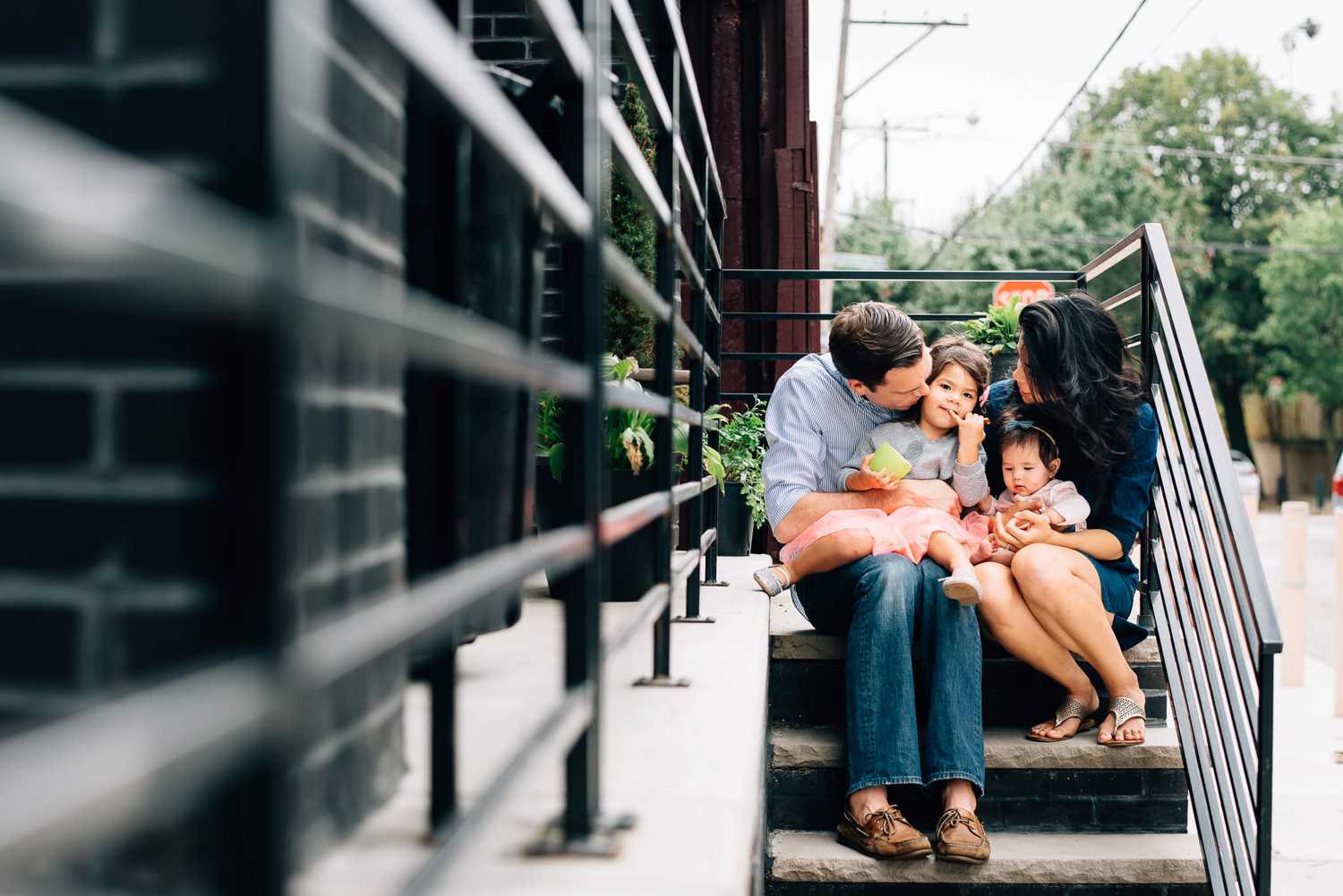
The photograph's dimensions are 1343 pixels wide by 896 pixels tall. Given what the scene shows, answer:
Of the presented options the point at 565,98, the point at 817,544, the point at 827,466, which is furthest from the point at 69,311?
the point at 827,466

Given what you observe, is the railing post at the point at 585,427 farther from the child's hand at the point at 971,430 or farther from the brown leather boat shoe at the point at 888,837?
the child's hand at the point at 971,430

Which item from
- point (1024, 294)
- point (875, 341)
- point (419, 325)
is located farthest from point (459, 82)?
point (1024, 294)

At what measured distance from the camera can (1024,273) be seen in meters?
3.90

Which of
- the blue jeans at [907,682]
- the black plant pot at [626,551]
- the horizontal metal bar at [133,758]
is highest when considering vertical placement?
the horizontal metal bar at [133,758]

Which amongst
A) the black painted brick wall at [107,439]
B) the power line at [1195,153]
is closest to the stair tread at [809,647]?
the black painted brick wall at [107,439]

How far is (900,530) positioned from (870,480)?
0.50ft

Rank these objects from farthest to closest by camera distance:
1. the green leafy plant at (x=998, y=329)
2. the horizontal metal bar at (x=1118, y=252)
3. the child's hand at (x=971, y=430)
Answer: the green leafy plant at (x=998, y=329) < the horizontal metal bar at (x=1118, y=252) < the child's hand at (x=971, y=430)

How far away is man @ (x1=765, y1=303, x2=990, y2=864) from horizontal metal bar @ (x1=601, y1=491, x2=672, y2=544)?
4.01 ft

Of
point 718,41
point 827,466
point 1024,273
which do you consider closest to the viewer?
point 827,466

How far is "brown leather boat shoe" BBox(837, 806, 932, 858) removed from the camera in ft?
8.26

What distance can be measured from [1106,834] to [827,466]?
1106 mm

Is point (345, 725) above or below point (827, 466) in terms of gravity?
below

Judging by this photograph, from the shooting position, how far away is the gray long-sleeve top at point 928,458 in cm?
298

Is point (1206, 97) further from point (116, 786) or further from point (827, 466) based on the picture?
point (116, 786)
